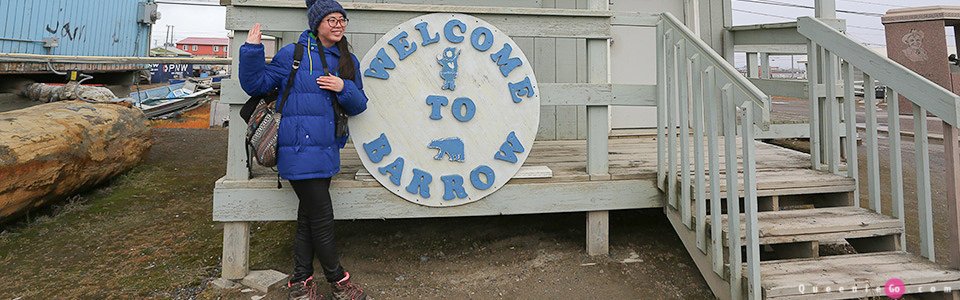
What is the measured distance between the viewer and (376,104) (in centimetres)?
267

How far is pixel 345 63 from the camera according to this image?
2377 millimetres

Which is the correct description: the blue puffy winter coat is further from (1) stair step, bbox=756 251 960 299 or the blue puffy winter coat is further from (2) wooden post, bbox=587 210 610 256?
(1) stair step, bbox=756 251 960 299

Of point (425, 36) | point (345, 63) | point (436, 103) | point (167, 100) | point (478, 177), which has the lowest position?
point (478, 177)

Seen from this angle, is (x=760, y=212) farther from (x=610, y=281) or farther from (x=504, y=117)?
(x=504, y=117)

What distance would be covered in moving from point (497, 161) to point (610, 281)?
0.93m

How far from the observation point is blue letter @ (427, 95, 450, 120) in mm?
2717

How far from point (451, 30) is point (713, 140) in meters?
1.49

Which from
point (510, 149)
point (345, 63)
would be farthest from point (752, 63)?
point (345, 63)

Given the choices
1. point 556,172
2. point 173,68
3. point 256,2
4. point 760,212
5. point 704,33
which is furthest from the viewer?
point 173,68

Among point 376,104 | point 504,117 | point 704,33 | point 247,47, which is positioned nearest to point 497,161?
point 504,117

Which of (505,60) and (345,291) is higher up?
(505,60)

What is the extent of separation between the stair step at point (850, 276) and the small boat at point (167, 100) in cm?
1635

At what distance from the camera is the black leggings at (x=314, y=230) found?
92.7 inches

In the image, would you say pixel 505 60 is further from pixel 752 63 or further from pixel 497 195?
pixel 752 63
